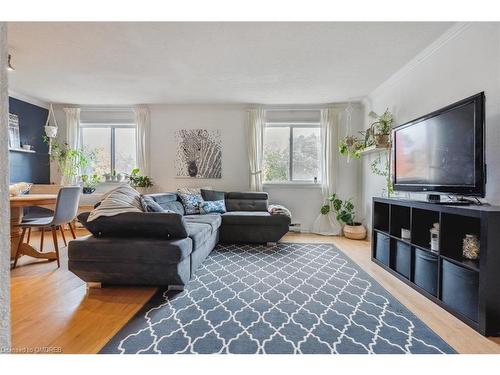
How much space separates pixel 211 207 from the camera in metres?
4.06

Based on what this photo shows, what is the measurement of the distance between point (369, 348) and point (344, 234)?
125 inches

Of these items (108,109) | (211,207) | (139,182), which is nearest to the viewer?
(211,207)

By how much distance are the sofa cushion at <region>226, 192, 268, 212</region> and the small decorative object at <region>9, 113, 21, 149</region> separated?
3.68 m

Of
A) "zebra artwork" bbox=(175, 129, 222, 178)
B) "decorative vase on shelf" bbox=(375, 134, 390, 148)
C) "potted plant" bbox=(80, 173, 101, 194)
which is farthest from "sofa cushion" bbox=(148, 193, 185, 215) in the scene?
"decorative vase on shelf" bbox=(375, 134, 390, 148)

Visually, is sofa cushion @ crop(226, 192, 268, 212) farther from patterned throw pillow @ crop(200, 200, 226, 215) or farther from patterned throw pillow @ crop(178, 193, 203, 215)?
patterned throw pillow @ crop(178, 193, 203, 215)

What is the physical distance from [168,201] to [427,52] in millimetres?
3771

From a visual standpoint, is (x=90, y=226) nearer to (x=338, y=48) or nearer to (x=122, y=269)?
(x=122, y=269)

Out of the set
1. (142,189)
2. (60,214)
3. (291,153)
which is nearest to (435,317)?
(291,153)

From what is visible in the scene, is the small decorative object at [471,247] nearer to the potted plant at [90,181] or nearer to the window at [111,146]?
the window at [111,146]

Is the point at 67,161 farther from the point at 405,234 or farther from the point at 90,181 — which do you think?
the point at 405,234

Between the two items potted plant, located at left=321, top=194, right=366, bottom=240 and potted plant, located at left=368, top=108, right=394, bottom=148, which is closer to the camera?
potted plant, located at left=368, top=108, right=394, bottom=148

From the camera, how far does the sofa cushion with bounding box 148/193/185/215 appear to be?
356 centimetres

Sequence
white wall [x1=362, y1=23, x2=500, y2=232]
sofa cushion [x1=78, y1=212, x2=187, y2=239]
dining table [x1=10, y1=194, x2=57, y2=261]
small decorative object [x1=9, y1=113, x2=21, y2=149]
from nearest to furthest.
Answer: white wall [x1=362, y1=23, x2=500, y2=232], sofa cushion [x1=78, y1=212, x2=187, y2=239], dining table [x1=10, y1=194, x2=57, y2=261], small decorative object [x1=9, y1=113, x2=21, y2=149]

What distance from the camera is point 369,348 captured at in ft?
4.77
